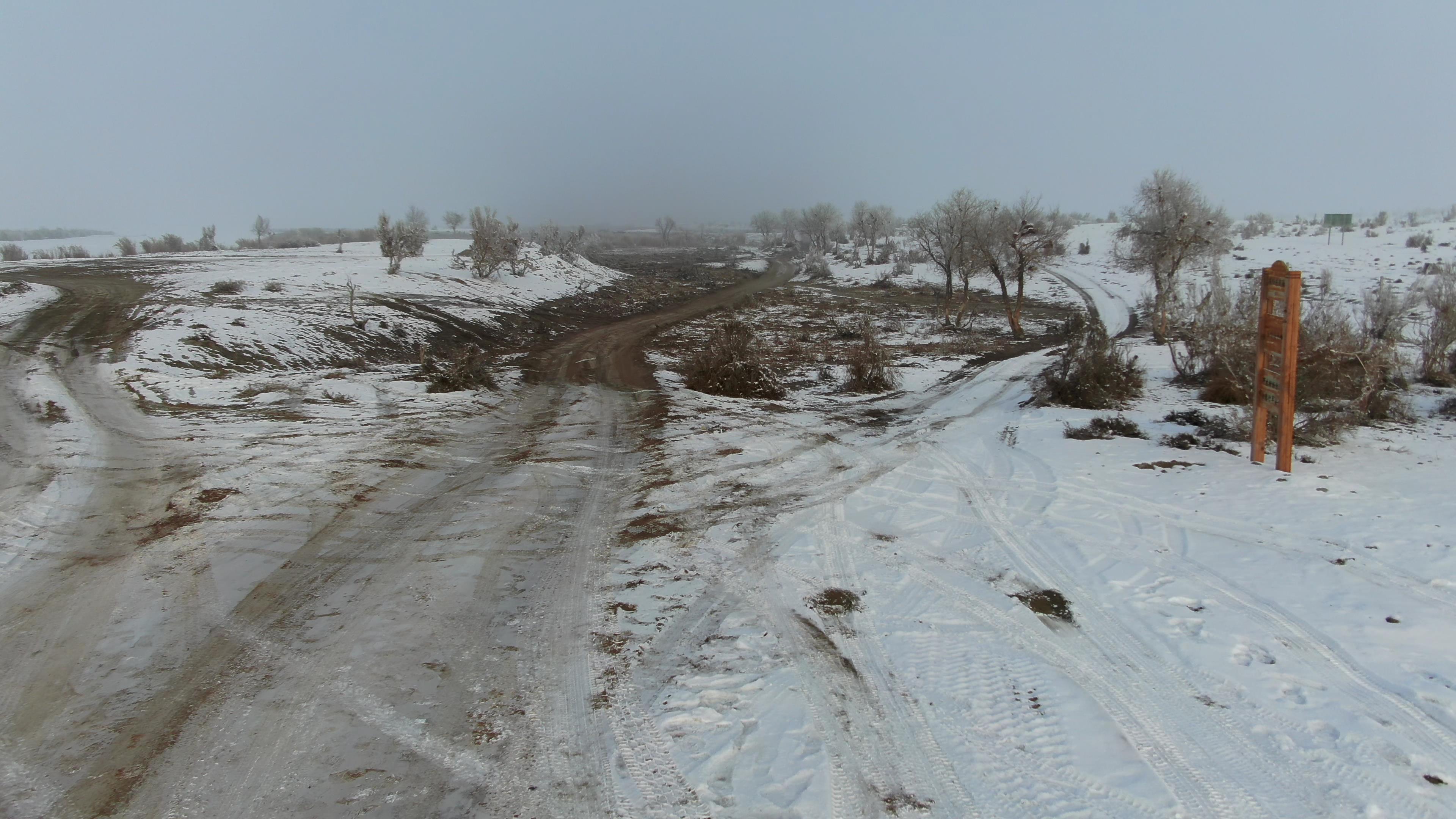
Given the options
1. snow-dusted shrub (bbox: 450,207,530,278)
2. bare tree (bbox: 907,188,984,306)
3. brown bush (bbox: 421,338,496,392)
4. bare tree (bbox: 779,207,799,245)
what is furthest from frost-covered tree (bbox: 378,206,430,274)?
bare tree (bbox: 779,207,799,245)

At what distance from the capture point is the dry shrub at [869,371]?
1595 cm

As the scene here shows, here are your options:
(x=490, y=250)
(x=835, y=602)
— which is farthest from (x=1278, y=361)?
(x=490, y=250)

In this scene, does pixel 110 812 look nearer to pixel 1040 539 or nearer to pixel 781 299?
pixel 1040 539

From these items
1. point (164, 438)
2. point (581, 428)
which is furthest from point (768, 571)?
point (164, 438)

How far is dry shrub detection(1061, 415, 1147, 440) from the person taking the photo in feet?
34.7

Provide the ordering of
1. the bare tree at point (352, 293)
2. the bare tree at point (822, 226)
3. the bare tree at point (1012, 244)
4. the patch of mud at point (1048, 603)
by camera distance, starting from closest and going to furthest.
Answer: the patch of mud at point (1048, 603)
the bare tree at point (352, 293)
the bare tree at point (1012, 244)
the bare tree at point (822, 226)

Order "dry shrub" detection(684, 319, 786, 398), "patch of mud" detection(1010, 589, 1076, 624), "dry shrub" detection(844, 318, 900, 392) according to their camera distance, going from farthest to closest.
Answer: "dry shrub" detection(844, 318, 900, 392) → "dry shrub" detection(684, 319, 786, 398) → "patch of mud" detection(1010, 589, 1076, 624)

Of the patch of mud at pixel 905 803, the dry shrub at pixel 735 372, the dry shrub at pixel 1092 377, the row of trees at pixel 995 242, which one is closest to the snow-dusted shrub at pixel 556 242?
the row of trees at pixel 995 242

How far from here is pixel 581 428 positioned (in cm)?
1224

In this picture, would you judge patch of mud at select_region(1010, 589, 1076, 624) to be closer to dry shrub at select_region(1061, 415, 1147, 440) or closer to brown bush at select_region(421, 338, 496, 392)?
dry shrub at select_region(1061, 415, 1147, 440)

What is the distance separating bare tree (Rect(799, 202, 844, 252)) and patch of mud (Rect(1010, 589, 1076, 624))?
3175 inches

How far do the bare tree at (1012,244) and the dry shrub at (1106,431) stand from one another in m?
16.4

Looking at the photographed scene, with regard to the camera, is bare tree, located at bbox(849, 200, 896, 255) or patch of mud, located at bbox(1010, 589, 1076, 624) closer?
patch of mud, located at bbox(1010, 589, 1076, 624)

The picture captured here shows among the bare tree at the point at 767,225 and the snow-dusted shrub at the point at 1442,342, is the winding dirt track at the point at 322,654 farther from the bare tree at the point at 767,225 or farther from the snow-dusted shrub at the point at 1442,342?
the bare tree at the point at 767,225
